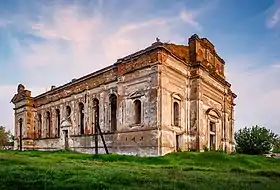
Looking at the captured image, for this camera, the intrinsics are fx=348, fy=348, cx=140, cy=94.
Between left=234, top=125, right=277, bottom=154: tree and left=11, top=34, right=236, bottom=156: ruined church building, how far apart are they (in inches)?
153

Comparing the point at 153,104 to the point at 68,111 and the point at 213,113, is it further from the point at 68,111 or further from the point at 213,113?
the point at 68,111

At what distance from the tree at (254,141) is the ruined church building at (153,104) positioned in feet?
12.8

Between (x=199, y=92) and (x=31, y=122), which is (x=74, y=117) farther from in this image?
(x=199, y=92)

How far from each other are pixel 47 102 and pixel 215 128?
20240 mm

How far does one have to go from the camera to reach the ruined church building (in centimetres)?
2495

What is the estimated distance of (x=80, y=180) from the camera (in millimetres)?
10664

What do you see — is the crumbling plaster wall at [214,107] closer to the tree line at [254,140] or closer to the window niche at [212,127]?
the window niche at [212,127]

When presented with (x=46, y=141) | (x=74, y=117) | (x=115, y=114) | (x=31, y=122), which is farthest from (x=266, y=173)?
(x=31, y=122)

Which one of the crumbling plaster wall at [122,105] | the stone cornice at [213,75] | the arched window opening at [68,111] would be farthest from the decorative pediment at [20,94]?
the stone cornice at [213,75]

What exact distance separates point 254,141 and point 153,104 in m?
20.2

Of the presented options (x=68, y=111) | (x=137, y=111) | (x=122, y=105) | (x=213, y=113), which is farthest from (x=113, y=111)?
(x=213, y=113)

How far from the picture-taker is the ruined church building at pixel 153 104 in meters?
25.0

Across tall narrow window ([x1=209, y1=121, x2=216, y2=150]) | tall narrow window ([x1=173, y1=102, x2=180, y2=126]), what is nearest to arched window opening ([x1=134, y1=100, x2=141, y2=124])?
tall narrow window ([x1=173, y1=102, x2=180, y2=126])

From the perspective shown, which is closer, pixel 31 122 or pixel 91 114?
pixel 91 114
